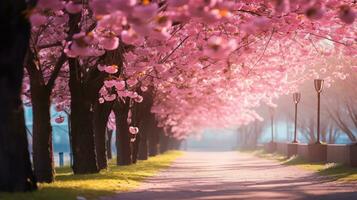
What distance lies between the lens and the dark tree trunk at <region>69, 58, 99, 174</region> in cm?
2134

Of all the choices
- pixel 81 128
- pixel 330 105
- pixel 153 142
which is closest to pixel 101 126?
pixel 81 128

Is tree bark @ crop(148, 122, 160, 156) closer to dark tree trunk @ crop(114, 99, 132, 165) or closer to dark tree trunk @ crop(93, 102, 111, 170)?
dark tree trunk @ crop(114, 99, 132, 165)

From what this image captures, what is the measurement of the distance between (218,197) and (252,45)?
10.7 metres

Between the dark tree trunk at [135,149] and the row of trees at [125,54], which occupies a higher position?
the row of trees at [125,54]

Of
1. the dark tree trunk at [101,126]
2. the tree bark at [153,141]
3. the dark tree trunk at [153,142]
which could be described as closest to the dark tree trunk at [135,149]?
the dark tree trunk at [101,126]

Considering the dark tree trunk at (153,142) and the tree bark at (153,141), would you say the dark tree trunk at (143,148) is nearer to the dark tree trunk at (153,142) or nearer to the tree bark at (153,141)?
the tree bark at (153,141)

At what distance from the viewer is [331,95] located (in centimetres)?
5562

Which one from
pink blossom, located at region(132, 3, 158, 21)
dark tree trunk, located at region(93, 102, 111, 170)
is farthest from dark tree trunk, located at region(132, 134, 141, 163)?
pink blossom, located at region(132, 3, 158, 21)

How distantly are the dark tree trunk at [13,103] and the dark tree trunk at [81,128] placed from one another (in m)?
7.57

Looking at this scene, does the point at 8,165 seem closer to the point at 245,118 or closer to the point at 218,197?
the point at 218,197

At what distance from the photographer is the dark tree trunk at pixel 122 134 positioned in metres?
32.3

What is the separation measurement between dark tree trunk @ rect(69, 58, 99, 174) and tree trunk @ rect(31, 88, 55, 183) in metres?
3.38

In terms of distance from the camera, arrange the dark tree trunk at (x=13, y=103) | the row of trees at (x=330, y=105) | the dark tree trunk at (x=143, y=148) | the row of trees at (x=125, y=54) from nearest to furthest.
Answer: the row of trees at (x=125, y=54) < the dark tree trunk at (x=13, y=103) < the row of trees at (x=330, y=105) < the dark tree trunk at (x=143, y=148)

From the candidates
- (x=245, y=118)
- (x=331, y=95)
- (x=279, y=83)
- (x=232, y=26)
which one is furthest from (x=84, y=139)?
(x=245, y=118)
